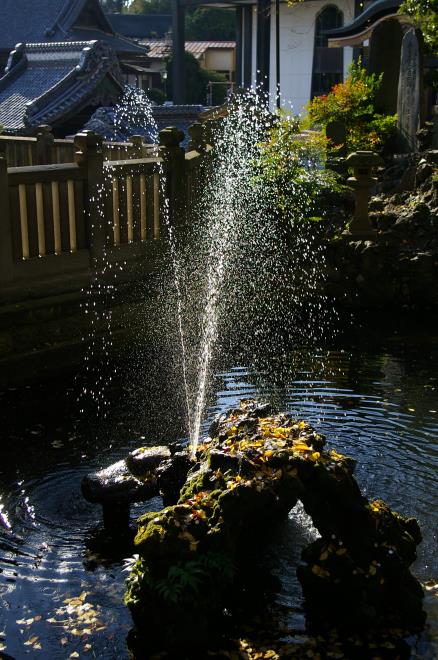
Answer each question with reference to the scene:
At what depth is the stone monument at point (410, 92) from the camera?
679 inches

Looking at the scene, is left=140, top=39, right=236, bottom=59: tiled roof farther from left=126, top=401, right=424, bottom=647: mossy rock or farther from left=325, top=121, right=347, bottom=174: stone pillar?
left=126, top=401, right=424, bottom=647: mossy rock

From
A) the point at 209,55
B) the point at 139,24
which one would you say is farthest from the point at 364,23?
the point at 139,24

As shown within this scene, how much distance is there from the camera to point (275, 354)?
11.6m

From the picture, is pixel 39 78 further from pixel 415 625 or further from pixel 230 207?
pixel 415 625

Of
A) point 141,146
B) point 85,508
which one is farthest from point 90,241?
point 85,508

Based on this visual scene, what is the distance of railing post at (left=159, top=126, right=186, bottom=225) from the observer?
12.4 m

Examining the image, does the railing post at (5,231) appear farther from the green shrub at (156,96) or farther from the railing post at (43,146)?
the green shrub at (156,96)

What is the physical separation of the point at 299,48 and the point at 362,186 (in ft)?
82.6

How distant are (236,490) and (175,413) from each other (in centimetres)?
368

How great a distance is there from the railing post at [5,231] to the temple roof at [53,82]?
43.0 ft

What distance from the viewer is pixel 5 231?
10398mm

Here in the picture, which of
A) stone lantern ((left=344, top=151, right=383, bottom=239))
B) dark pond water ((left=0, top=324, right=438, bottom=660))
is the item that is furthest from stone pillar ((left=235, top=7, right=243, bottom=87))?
dark pond water ((left=0, top=324, right=438, bottom=660))

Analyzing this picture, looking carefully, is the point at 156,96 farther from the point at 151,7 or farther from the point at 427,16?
the point at 151,7

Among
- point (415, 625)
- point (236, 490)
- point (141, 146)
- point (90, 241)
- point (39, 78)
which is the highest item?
point (39, 78)
